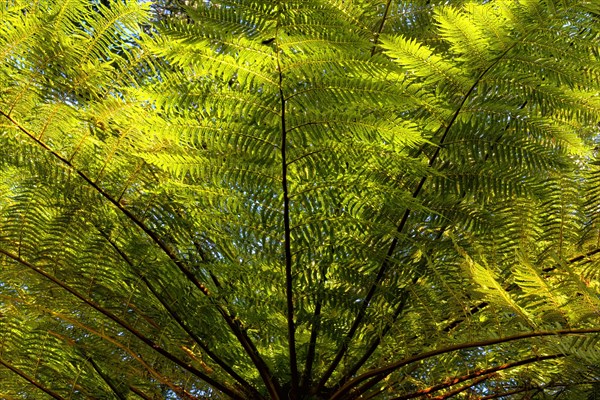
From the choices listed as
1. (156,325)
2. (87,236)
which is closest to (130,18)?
(87,236)

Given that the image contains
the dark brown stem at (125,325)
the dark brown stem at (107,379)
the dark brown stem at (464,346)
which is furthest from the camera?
the dark brown stem at (107,379)

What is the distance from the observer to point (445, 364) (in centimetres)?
159

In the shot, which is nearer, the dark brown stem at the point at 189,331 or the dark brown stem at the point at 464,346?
the dark brown stem at the point at 464,346

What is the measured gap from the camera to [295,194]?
1.56 meters

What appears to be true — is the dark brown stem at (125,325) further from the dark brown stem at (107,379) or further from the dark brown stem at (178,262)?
the dark brown stem at (107,379)

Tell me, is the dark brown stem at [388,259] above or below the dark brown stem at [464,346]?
above

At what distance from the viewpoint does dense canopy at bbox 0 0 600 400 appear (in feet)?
4.83

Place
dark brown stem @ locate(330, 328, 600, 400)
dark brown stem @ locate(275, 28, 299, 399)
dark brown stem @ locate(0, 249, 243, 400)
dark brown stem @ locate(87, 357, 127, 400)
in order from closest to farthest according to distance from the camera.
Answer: dark brown stem @ locate(330, 328, 600, 400), dark brown stem @ locate(275, 28, 299, 399), dark brown stem @ locate(0, 249, 243, 400), dark brown stem @ locate(87, 357, 127, 400)

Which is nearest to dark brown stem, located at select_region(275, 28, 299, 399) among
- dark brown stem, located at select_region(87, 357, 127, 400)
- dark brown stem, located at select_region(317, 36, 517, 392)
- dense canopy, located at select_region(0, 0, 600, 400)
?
dense canopy, located at select_region(0, 0, 600, 400)

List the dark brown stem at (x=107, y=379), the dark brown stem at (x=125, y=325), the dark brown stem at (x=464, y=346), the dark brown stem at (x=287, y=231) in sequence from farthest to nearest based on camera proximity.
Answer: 1. the dark brown stem at (x=107, y=379)
2. the dark brown stem at (x=125, y=325)
3. the dark brown stem at (x=287, y=231)
4. the dark brown stem at (x=464, y=346)

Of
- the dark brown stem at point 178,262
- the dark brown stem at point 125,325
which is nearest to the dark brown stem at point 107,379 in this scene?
the dark brown stem at point 125,325

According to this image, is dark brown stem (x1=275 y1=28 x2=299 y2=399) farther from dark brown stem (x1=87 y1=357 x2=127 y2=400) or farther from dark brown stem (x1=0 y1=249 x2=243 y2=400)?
dark brown stem (x1=87 y1=357 x2=127 y2=400)

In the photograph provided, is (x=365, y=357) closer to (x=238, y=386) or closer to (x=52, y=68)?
(x=238, y=386)

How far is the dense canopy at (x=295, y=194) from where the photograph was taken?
4.83 feet
